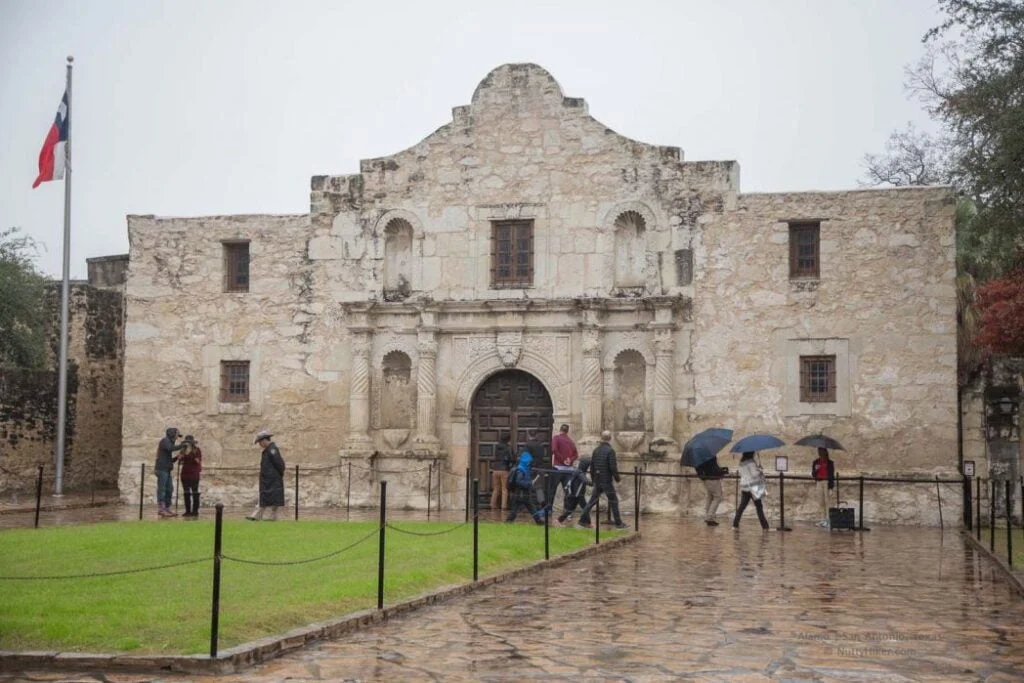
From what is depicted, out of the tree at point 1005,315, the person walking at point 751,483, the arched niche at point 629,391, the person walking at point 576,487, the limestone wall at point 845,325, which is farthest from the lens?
the arched niche at point 629,391

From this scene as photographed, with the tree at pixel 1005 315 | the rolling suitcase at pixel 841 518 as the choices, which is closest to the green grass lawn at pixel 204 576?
the rolling suitcase at pixel 841 518

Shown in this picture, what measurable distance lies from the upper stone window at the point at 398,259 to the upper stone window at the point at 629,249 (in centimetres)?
394

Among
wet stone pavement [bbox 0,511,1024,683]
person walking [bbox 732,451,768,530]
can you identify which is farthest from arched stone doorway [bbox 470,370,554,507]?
wet stone pavement [bbox 0,511,1024,683]

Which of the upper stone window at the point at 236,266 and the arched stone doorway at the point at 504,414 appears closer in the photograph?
the arched stone doorway at the point at 504,414

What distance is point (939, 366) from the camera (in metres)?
23.0

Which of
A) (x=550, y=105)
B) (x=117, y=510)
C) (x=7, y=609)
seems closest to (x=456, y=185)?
(x=550, y=105)

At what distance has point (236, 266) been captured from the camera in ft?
87.2

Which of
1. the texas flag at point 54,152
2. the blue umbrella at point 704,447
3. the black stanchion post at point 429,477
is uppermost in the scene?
the texas flag at point 54,152

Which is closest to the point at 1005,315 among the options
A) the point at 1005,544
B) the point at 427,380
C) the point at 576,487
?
the point at 1005,544

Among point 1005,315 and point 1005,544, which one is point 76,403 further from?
point 1005,544

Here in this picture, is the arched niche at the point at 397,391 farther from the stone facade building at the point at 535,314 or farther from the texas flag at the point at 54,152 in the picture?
the texas flag at the point at 54,152

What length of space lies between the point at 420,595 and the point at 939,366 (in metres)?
13.8

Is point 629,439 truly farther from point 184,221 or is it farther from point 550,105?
point 184,221

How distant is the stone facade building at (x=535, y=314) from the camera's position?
23266mm
